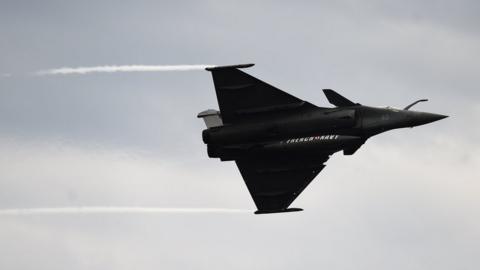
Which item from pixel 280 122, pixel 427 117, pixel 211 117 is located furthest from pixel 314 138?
pixel 211 117

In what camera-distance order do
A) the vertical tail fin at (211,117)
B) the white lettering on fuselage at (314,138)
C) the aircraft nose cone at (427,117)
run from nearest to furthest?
the white lettering on fuselage at (314,138)
the aircraft nose cone at (427,117)
the vertical tail fin at (211,117)

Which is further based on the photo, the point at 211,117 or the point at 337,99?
the point at 211,117

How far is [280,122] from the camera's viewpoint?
4803cm

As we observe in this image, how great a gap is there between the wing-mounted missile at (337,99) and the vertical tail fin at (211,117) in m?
5.60

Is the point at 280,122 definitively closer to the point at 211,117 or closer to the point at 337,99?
the point at 337,99

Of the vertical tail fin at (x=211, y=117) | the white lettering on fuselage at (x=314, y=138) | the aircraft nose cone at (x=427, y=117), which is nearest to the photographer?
the white lettering on fuselage at (x=314, y=138)

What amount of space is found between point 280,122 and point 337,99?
284 cm

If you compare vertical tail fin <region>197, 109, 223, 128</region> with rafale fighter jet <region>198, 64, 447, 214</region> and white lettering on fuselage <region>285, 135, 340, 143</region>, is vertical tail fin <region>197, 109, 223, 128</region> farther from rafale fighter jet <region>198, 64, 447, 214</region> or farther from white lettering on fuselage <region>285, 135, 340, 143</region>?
white lettering on fuselage <region>285, 135, 340, 143</region>

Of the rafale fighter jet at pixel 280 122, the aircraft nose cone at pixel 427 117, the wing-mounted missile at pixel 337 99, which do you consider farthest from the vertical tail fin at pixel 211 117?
the aircraft nose cone at pixel 427 117

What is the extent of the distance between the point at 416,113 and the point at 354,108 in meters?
2.89

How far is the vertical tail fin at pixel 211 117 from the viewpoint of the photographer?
50.5 m

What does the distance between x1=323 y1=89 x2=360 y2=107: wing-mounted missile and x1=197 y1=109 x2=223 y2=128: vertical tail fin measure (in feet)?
18.4

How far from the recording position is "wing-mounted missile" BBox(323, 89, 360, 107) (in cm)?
4800

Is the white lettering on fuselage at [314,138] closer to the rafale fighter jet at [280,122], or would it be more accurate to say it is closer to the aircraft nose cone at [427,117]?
the rafale fighter jet at [280,122]
